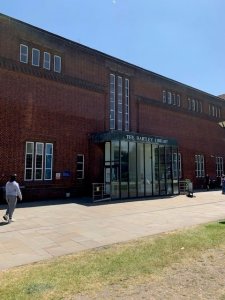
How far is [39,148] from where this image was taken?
65.7 ft

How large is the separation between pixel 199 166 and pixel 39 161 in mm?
19497

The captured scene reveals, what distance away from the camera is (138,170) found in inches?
877

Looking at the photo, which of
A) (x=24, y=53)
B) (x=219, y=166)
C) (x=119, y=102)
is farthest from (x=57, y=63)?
(x=219, y=166)

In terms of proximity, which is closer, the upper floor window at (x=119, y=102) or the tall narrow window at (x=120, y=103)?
the upper floor window at (x=119, y=102)

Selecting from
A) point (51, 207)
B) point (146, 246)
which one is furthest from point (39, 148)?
point (146, 246)

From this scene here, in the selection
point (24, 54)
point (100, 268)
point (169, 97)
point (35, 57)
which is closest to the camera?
point (100, 268)

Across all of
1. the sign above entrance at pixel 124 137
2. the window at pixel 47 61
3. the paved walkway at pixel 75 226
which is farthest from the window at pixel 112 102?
the paved walkway at pixel 75 226

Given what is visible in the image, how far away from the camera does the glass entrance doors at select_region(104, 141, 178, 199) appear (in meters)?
21.0

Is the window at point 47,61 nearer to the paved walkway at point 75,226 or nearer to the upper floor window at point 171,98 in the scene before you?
the paved walkway at point 75,226

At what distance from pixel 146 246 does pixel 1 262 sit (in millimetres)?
3636

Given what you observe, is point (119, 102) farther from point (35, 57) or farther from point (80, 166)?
point (35, 57)

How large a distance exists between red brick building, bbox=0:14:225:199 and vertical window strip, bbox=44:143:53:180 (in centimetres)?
7

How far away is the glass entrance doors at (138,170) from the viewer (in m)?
21.0

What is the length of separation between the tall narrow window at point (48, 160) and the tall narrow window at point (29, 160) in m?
1.02
